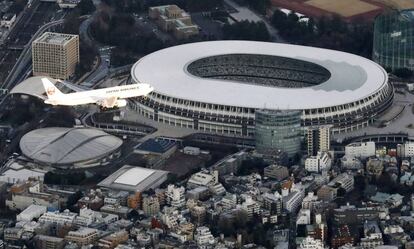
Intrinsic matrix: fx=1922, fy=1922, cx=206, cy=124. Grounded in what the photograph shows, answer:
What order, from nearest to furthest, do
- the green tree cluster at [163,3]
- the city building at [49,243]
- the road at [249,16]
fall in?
the city building at [49,243] < the road at [249,16] < the green tree cluster at [163,3]

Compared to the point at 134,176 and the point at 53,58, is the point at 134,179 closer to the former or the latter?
the point at 134,176

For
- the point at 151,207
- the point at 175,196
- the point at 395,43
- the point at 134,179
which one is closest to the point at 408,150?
the point at 175,196

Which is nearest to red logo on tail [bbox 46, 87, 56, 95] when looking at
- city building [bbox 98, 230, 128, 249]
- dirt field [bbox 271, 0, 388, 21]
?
city building [bbox 98, 230, 128, 249]

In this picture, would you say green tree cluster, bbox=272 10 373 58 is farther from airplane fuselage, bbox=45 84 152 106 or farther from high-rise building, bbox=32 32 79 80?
airplane fuselage, bbox=45 84 152 106

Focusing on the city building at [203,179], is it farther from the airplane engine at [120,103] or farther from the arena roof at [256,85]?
the airplane engine at [120,103]

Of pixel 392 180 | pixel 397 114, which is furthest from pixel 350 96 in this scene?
pixel 392 180

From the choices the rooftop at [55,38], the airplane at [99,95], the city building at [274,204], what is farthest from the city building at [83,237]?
the rooftop at [55,38]
